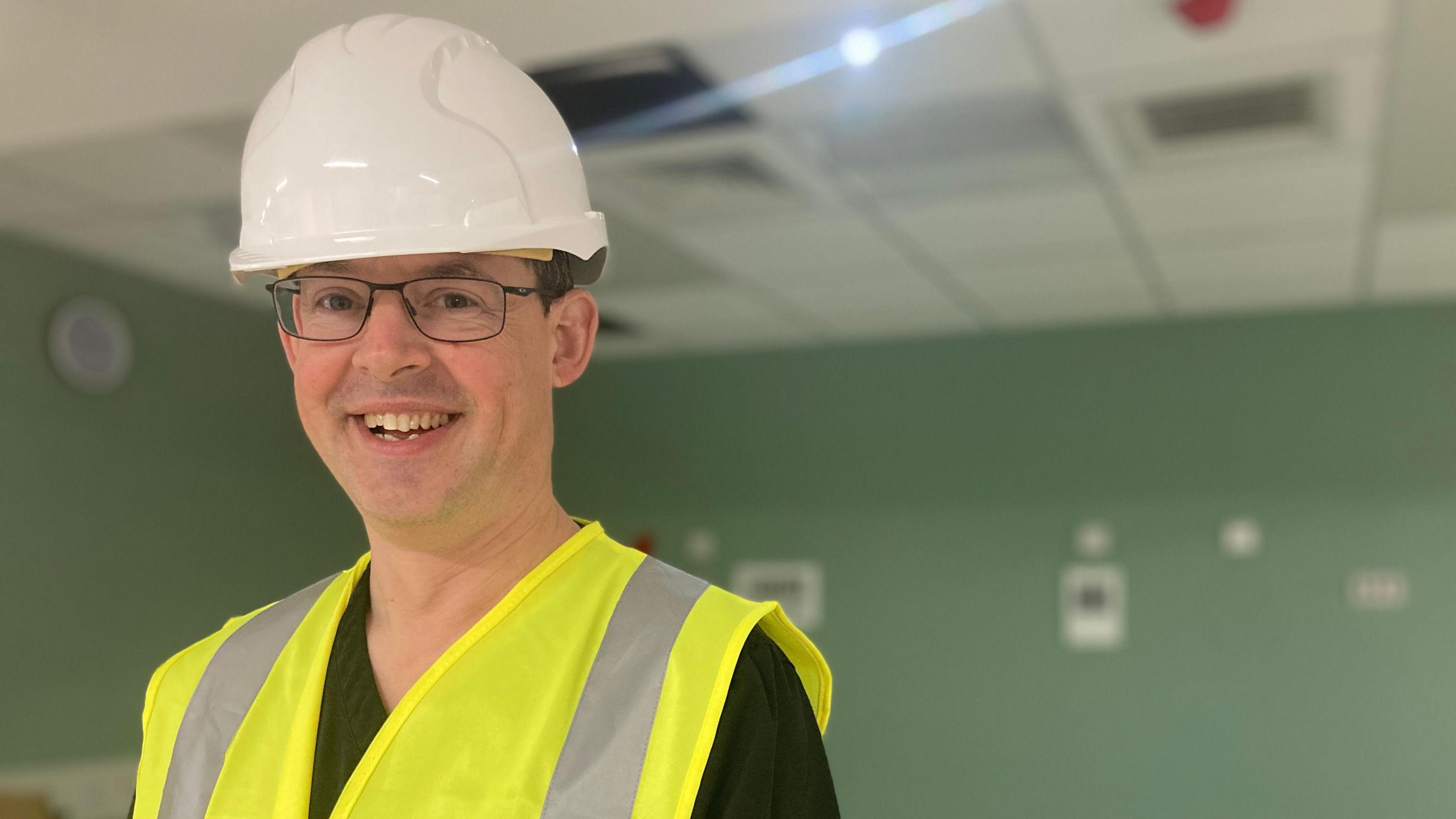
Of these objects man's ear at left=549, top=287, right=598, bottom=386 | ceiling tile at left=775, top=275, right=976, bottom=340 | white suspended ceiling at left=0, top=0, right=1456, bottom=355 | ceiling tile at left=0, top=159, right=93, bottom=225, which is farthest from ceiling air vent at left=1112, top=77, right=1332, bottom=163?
ceiling tile at left=0, top=159, right=93, bottom=225

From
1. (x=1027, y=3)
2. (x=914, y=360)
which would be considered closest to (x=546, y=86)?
(x=1027, y=3)

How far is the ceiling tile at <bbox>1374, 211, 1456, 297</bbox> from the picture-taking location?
3619 mm

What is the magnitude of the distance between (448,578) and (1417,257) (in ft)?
13.1

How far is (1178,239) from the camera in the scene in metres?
3.76

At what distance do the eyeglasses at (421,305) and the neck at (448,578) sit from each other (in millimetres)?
146

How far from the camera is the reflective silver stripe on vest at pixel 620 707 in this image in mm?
788

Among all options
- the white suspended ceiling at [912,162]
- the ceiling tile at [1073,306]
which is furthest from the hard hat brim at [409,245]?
the ceiling tile at [1073,306]

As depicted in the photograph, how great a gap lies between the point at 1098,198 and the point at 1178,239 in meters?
0.55

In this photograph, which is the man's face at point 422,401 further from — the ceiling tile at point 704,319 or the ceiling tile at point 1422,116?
the ceiling tile at point 704,319

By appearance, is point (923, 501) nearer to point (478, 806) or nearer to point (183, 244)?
point (183, 244)

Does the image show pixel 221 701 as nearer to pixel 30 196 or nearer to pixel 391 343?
pixel 391 343

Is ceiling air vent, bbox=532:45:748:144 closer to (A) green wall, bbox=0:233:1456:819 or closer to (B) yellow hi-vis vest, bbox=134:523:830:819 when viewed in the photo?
(B) yellow hi-vis vest, bbox=134:523:830:819

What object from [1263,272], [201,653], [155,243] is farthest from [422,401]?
[1263,272]

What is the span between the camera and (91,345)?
4000mm
